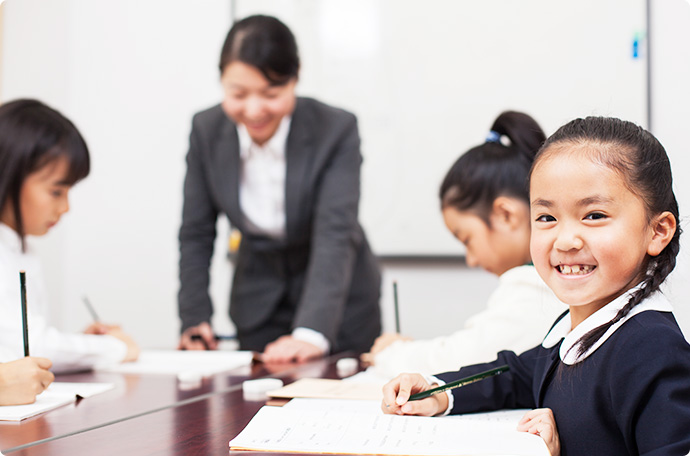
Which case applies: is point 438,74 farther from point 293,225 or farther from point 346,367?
point 346,367

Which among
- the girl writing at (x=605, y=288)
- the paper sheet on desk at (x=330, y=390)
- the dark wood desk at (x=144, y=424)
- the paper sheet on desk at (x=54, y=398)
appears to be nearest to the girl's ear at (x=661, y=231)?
the girl writing at (x=605, y=288)

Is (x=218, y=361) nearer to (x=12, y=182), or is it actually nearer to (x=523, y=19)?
(x=12, y=182)

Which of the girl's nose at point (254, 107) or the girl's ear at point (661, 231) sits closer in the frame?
the girl's ear at point (661, 231)

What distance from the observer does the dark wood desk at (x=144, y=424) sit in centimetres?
75

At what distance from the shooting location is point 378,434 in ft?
2.45

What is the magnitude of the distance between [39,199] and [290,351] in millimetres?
648

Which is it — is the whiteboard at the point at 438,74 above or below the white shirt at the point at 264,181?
above

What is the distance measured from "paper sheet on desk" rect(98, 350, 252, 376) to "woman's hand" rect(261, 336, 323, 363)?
5 cm

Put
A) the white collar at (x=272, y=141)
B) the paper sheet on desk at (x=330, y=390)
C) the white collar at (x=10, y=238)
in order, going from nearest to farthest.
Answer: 1. the paper sheet on desk at (x=330, y=390)
2. the white collar at (x=10, y=238)
3. the white collar at (x=272, y=141)

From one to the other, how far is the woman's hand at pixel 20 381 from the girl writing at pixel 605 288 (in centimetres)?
50

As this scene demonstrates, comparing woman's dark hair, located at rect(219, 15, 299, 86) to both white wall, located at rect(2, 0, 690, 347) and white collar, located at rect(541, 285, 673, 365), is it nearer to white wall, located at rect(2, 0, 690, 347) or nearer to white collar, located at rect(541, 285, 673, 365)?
white collar, located at rect(541, 285, 673, 365)

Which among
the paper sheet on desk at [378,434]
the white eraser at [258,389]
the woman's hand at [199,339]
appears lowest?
the woman's hand at [199,339]

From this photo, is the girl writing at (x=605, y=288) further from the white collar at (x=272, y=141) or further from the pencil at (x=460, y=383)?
the white collar at (x=272, y=141)

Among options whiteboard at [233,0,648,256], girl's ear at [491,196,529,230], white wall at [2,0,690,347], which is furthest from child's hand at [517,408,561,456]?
white wall at [2,0,690,347]
